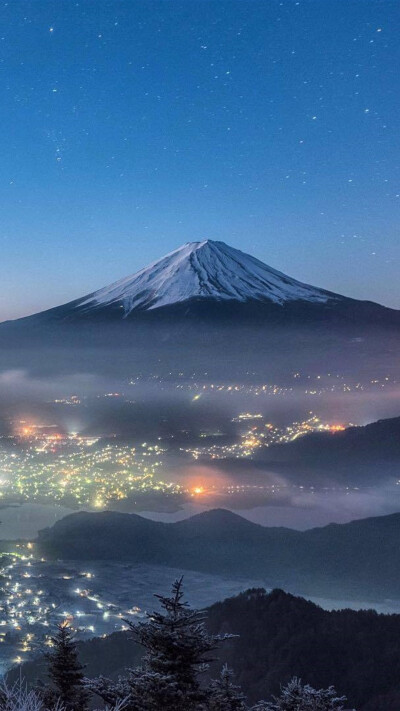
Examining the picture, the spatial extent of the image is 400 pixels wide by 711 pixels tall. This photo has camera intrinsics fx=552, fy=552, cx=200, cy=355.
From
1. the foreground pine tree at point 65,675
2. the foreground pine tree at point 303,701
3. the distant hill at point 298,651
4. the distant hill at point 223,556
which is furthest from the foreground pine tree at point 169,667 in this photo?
the distant hill at point 223,556

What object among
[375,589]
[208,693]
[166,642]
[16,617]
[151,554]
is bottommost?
[375,589]

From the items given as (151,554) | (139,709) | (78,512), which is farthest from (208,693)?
(78,512)

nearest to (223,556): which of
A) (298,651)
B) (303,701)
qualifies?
(298,651)

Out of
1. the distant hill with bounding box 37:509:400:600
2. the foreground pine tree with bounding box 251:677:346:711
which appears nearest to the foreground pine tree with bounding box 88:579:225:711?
the foreground pine tree with bounding box 251:677:346:711

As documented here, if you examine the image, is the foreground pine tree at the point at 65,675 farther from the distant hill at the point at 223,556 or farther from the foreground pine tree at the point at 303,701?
the distant hill at the point at 223,556

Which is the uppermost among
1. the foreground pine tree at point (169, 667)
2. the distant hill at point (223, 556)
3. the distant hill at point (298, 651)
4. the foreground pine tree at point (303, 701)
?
the foreground pine tree at point (169, 667)

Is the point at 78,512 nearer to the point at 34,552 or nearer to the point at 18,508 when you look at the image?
the point at 18,508
